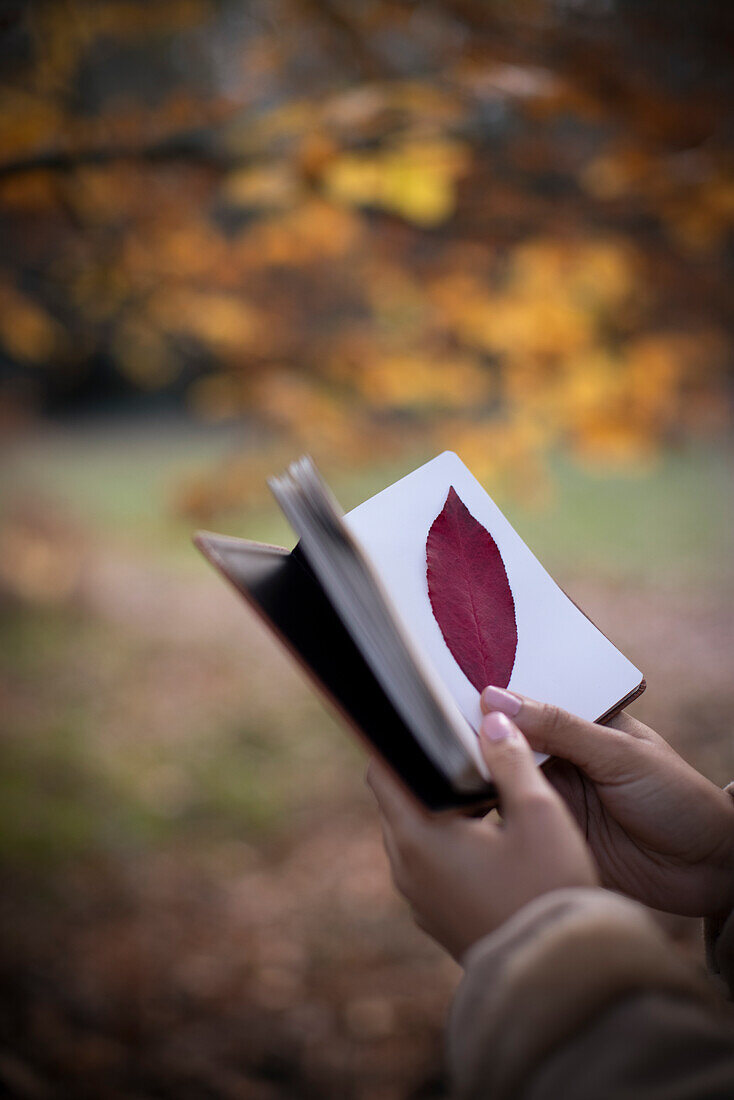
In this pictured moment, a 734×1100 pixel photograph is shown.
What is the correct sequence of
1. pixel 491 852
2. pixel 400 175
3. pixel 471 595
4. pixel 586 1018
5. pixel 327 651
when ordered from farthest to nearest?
pixel 400 175 → pixel 471 595 → pixel 327 651 → pixel 491 852 → pixel 586 1018

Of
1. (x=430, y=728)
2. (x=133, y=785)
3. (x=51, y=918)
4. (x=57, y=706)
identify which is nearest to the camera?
(x=430, y=728)

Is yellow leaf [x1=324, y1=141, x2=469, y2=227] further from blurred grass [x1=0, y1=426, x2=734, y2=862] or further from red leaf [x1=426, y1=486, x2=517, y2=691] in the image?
blurred grass [x1=0, y1=426, x2=734, y2=862]

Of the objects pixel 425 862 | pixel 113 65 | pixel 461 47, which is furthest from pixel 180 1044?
pixel 113 65

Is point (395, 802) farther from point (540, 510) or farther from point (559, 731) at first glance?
point (540, 510)

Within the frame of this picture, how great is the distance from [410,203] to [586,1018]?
1.52 metres

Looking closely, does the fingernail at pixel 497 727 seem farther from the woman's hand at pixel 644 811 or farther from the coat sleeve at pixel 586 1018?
the coat sleeve at pixel 586 1018

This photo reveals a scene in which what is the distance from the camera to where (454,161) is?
1.60m

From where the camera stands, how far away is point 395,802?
2.54 ft

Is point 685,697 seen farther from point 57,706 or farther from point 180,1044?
A: point 57,706

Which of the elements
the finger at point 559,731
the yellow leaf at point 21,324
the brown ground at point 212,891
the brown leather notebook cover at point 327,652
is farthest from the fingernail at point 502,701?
the yellow leaf at point 21,324

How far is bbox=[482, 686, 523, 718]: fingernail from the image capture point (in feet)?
2.72

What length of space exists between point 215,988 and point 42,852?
34.9 inches

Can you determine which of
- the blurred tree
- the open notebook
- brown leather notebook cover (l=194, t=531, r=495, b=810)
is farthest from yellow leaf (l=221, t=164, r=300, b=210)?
brown leather notebook cover (l=194, t=531, r=495, b=810)

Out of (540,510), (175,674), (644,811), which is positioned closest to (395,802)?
(644,811)
